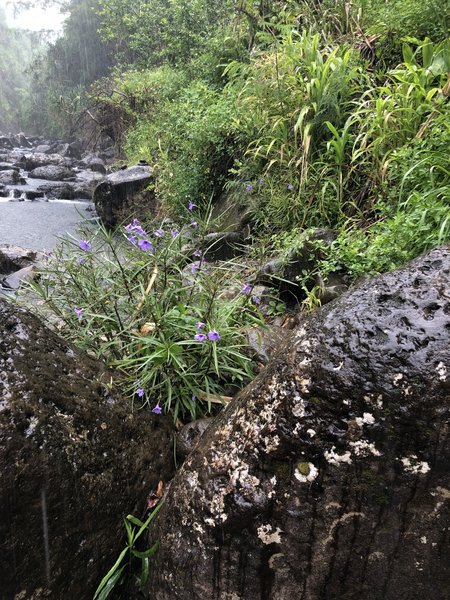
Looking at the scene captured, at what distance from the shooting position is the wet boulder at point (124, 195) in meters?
7.54

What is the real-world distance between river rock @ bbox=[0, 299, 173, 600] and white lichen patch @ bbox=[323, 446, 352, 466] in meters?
0.89

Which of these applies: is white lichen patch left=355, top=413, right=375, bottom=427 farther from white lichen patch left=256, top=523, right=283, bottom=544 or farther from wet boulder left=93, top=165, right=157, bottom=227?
wet boulder left=93, top=165, right=157, bottom=227

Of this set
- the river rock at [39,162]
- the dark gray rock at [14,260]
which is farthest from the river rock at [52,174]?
the dark gray rock at [14,260]

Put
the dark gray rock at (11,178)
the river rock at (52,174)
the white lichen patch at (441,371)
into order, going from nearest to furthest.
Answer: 1. the white lichen patch at (441,371)
2. the dark gray rock at (11,178)
3. the river rock at (52,174)

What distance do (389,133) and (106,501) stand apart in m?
3.09

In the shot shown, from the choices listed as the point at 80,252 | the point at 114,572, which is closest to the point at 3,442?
the point at 114,572

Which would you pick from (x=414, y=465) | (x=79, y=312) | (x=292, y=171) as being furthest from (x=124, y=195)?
(x=414, y=465)

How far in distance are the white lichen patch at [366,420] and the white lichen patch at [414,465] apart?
12 centimetres

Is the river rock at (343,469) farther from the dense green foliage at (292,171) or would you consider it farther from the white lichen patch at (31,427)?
the dense green foliage at (292,171)

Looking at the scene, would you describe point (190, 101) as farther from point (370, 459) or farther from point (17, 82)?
point (17, 82)

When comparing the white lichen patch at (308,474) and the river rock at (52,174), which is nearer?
the white lichen patch at (308,474)

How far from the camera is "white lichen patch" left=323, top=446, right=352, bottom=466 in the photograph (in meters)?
1.12

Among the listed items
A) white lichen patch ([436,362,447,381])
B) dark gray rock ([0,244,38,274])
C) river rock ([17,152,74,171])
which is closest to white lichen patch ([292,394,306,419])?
white lichen patch ([436,362,447,381])

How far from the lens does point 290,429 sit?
46.8 inches
